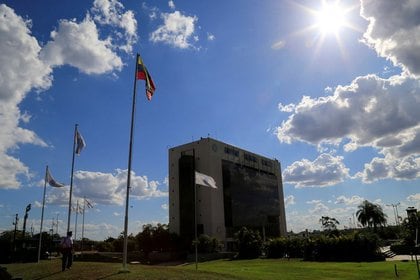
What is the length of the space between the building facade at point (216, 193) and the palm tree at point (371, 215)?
26.7 m

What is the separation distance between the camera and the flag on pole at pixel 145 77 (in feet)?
74.6

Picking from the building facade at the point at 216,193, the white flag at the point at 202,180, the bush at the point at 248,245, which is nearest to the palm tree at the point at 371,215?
the building facade at the point at 216,193

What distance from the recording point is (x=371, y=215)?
10219 cm

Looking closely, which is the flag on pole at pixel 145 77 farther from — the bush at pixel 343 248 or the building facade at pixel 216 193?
the building facade at pixel 216 193

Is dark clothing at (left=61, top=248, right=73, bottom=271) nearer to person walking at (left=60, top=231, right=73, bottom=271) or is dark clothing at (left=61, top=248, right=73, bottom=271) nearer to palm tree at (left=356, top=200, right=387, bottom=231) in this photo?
person walking at (left=60, top=231, right=73, bottom=271)

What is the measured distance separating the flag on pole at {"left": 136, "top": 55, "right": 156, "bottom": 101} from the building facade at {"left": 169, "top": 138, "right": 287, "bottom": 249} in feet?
216

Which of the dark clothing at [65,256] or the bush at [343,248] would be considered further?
the bush at [343,248]

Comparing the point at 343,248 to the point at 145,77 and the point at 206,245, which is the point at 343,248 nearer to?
the point at 206,245

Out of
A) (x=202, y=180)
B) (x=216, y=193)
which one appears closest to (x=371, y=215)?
(x=216, y=193)

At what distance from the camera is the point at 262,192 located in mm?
117125

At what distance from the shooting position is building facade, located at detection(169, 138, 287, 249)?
9331cm

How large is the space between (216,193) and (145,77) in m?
74.8

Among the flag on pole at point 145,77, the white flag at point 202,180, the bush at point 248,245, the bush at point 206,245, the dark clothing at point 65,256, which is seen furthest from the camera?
the bush at point 206,245

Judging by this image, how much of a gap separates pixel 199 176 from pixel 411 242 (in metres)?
43.6
